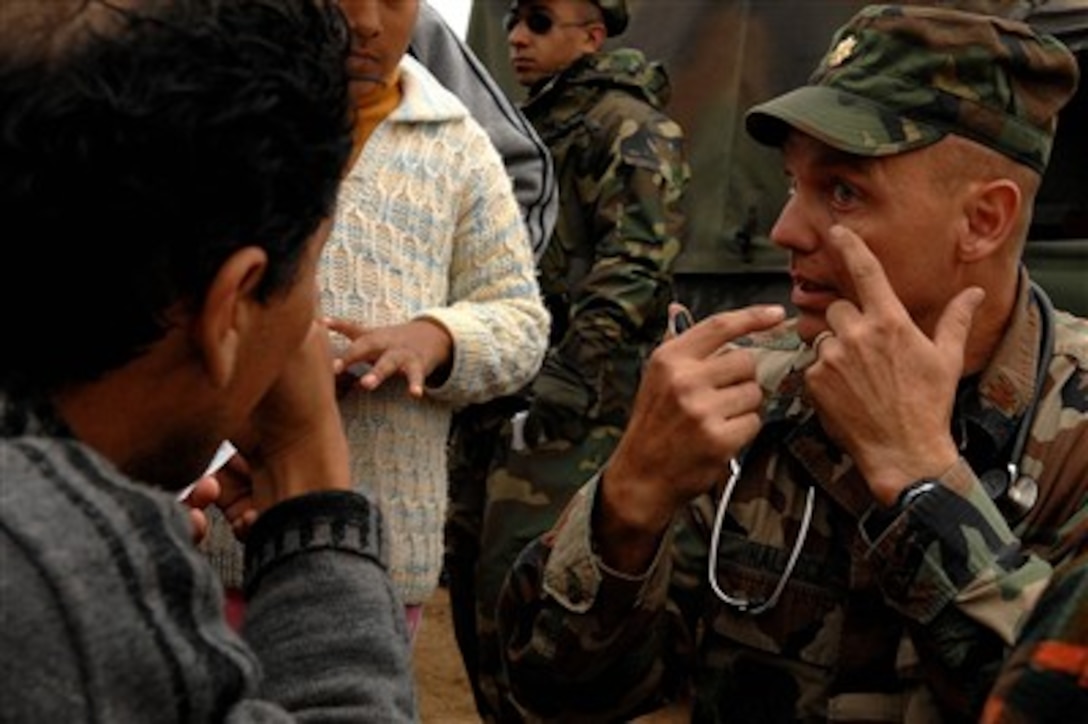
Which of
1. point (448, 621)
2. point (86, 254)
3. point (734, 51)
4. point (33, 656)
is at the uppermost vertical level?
point (86, 254)

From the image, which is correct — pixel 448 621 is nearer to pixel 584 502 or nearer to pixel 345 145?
pixel 584 502

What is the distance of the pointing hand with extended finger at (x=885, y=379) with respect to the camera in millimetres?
2203

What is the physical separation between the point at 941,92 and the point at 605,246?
2.37 m

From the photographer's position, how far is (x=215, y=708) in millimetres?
1323

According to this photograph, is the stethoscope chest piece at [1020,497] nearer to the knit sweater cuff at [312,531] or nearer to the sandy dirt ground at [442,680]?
the knit sweater cuff at [312,531]

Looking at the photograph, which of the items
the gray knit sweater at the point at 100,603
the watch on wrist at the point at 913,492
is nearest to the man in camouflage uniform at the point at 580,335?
the watch on wrist at the point at 913,492

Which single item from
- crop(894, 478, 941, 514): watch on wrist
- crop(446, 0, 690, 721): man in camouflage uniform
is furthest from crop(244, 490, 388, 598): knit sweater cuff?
crop(446, 0, 690, 721): man in camouflage uniform

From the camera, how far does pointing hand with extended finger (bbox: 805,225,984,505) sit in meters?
2.20

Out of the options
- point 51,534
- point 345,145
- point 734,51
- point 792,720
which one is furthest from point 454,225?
point 734,51

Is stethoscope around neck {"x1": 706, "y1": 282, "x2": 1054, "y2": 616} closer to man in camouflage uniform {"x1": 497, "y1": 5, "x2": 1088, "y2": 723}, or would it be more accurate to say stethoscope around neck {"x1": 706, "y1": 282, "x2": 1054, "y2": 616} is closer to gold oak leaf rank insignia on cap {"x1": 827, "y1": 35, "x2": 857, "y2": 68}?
man in camouflage uniform {"x1": 497, "y1": 5, "x2": 1088, "y2": 723}

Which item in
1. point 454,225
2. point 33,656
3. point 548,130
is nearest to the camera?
point 33,656

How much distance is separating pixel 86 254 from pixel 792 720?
134cm

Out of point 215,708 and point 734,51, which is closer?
point 215,708

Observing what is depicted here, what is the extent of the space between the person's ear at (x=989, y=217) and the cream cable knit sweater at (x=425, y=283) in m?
0.74
